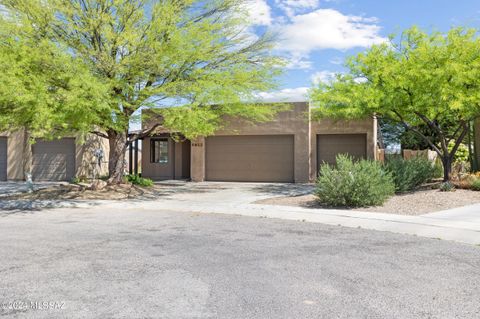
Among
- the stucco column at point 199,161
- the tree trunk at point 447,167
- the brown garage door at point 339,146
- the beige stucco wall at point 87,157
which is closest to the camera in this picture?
the tree trunk at point 447,167

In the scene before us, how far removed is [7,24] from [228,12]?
7.90 m

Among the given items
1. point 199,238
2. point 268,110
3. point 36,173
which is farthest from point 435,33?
point 36,173

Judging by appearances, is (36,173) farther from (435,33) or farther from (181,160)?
(435,33)

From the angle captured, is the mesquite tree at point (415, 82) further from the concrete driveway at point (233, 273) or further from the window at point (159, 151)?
the window at point (159, 151)

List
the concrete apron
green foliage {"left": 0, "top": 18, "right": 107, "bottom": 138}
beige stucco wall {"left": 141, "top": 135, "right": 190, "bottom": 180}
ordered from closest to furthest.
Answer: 1. the concrete apron
2. green foliage {"left": 0, "top": 18, "right": 107, "bottom": 138}
3. beige stucco wall {"left": 141, "top": 135, "right": 190, "bottom": 180}

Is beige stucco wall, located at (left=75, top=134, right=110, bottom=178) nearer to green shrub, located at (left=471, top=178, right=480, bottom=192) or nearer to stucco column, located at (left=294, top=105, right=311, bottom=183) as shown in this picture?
stucco column, located at (left=294, top=105, right=311, bottom=183)

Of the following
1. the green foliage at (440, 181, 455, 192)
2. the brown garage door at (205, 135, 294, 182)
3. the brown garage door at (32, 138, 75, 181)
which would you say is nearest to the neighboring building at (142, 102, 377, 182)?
the brown garage door at (205, 135, 294, 182)

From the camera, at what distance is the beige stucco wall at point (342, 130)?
21.8 meters

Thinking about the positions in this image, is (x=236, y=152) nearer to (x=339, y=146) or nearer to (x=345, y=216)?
(x=339, y=146)

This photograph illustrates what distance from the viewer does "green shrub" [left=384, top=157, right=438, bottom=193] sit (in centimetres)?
1594

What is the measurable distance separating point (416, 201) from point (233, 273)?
9.71 m

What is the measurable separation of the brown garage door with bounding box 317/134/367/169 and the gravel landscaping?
6.30m

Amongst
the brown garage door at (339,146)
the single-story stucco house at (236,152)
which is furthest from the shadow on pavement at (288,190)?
A: the brown garage door at (339,146)

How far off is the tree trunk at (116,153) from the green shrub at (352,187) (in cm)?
867
